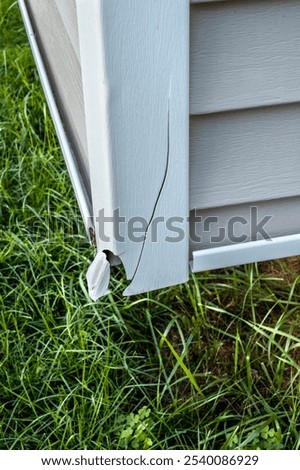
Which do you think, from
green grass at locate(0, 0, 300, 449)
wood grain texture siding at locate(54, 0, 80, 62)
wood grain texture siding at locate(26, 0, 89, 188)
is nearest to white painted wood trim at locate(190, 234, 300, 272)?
green grass at locate(0, 0, 300, 449)

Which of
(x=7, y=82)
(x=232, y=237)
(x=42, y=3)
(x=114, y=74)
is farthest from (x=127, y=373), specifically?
(x=7, y=82)

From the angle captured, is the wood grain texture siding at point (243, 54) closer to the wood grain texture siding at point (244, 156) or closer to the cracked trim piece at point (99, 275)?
the wood grain texture siding at point (244, 156)

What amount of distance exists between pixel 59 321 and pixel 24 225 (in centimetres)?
41

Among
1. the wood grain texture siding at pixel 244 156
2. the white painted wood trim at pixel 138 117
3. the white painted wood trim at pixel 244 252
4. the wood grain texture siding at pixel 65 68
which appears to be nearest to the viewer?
the white painted wood trim at pixel 138 117

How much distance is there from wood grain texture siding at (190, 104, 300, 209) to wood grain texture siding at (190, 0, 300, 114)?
45 mm

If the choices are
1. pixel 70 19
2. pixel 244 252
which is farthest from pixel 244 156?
pixel 70 19

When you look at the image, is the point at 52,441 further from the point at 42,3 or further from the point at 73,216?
the point at 42,3

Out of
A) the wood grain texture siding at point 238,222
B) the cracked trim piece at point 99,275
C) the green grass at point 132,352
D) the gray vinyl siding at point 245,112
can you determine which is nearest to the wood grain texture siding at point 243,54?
the gray vinyl siding at point 245,112

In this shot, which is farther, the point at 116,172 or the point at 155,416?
the point at 155,416

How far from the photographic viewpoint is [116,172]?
1.46m

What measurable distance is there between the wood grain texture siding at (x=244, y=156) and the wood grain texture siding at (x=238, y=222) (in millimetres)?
35

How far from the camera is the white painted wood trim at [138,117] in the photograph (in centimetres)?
132

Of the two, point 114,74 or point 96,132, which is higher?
point 114,74
